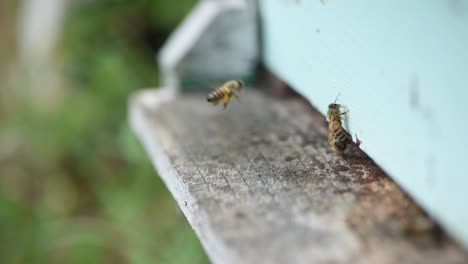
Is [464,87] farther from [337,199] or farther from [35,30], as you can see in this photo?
[35,30]

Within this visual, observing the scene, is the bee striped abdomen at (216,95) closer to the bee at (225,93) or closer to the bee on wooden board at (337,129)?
the bee at (225,93)

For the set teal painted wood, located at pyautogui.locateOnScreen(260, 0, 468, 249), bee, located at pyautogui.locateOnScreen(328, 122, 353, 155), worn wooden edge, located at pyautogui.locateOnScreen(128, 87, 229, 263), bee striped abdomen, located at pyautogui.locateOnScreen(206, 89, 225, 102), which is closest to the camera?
teal painted wood, located at pyautogui.locateOnScreen(260, 0, 468, 249)

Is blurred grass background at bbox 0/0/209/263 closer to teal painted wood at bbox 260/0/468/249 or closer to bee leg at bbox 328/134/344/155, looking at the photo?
bee leg at bbox 328/134/344/155

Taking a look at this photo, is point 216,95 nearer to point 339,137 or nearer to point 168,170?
point 168,170

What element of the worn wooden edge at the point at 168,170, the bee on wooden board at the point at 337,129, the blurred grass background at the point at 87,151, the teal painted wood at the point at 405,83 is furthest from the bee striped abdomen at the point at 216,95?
the blurred grass background at the point at 87,151

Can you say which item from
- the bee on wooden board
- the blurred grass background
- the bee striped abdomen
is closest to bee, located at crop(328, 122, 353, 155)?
the bee on wooden board

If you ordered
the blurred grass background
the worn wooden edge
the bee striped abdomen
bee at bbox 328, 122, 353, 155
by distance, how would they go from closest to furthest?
the worn wooden edge
bee at bbox 328, 122, 353, 155
the bee striped abdomen
the blurred grass background
